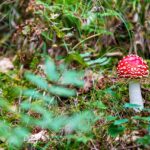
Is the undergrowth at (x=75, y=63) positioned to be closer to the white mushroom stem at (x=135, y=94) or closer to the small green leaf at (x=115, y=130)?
the small green leaf at (x=115, y=130)

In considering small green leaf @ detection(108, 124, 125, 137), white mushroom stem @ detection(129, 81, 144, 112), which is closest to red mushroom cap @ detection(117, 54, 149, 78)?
white mushroom stem @ detection(129, 81, 144, 112)

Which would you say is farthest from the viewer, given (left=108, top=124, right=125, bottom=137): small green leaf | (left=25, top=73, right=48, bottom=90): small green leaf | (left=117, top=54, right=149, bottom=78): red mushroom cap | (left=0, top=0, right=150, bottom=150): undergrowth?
(left=117, top=54, right=149, bottom=78): red mushroom cap

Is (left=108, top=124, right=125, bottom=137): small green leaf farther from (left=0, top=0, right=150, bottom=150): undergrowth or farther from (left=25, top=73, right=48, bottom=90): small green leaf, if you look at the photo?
(left=25, top=73, right=48, bottom=90): small green leaf

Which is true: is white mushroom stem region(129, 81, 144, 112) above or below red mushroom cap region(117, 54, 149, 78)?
below

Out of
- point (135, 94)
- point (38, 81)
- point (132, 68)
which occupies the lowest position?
point (135, 94)

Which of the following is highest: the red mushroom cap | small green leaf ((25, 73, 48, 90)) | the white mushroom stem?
small green leaf ((25, 73, 48, 90))

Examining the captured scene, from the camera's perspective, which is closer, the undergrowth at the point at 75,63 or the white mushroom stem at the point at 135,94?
the undergrowth at the point at 75,63

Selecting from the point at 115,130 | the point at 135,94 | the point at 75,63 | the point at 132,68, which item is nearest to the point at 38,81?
the point at 115,130

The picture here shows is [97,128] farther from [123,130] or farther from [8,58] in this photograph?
[8,58]

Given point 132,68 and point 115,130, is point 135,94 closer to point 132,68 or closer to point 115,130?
point 132,68

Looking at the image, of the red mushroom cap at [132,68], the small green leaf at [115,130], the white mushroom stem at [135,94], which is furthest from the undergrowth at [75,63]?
the red mushroom cap at [132,68]

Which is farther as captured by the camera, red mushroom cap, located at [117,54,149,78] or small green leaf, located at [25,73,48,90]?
red mushroom cap, located at [117,54,149,78]

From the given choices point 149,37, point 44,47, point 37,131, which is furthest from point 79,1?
point 37,131

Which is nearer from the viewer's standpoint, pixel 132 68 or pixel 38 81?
pixel 38 81
